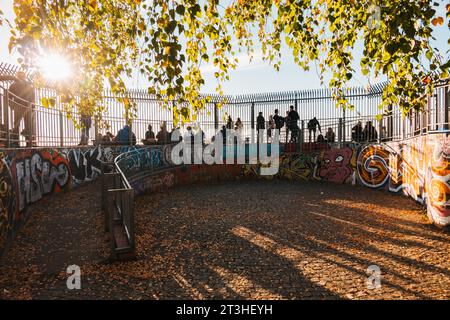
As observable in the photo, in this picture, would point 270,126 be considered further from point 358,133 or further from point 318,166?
point 358,133

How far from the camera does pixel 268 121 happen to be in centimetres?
1773

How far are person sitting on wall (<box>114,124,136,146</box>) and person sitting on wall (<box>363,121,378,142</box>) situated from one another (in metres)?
10.2

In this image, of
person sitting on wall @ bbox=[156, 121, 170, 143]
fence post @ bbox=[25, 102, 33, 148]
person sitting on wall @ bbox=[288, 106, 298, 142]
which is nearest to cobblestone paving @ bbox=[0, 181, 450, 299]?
fence post @ bbox=[25, 102, 33, 148]

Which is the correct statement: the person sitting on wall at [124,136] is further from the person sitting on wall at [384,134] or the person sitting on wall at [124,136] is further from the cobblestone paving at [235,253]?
the person sitting on wall at [384,134]

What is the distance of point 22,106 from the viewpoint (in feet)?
27.1

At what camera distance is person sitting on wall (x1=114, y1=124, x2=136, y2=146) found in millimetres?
14195

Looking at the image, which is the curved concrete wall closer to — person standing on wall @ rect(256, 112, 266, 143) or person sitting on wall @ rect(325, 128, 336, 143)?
person sitting on wall @ rect(325, 128, 336, 143)

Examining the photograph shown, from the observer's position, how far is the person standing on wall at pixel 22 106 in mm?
7855

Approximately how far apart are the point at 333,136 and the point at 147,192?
9287mm

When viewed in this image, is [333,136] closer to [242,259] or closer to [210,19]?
[242,259]

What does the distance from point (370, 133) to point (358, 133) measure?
67 centimetres

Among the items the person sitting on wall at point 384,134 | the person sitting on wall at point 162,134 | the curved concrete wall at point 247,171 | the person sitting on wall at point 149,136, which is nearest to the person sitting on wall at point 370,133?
the curved concrete wall at point 247,171

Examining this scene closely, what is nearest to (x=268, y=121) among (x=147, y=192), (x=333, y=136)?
(x=333, y=136)

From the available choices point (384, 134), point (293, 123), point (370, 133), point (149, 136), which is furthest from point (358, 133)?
point (149, 136)
